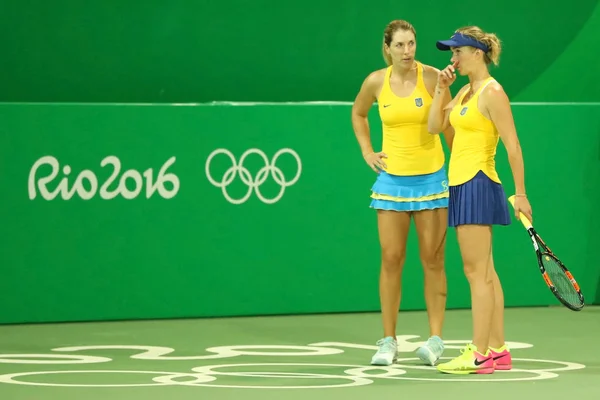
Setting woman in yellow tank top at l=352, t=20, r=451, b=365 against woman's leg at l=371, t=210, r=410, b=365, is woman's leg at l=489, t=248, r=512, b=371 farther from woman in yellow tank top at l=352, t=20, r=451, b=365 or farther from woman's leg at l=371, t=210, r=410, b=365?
woman's leg at l=371, t=210, r=410, b=365

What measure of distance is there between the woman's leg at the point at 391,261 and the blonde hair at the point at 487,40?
0.97 m

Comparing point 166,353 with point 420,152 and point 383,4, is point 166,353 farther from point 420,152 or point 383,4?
point 383,4

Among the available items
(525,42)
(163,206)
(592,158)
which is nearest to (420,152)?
(163,206)

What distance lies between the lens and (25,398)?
5539 millimetres

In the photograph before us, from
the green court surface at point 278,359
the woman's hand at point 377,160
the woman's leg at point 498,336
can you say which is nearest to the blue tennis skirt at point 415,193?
the woman's hand at point 377,160

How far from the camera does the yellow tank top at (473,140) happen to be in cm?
616

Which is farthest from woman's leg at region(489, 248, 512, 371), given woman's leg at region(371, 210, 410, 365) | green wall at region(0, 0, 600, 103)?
green wall at region(0, 0, 600, 103)

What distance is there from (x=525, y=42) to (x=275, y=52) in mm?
2087

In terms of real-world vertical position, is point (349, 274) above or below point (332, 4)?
below

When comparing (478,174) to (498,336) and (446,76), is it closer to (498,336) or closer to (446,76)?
(446,76)

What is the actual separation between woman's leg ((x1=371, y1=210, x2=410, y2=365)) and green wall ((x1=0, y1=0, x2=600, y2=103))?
314 centimetres

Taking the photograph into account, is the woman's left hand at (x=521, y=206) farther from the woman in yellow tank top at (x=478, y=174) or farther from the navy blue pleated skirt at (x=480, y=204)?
the navy blue pleated skirt at (x=480, y=204)

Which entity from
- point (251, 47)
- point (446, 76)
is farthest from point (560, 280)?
point (251, 47)

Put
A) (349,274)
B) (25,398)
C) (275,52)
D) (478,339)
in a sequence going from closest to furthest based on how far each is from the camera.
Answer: (25,398) < (478,339) < (349,274) < (275,52)
